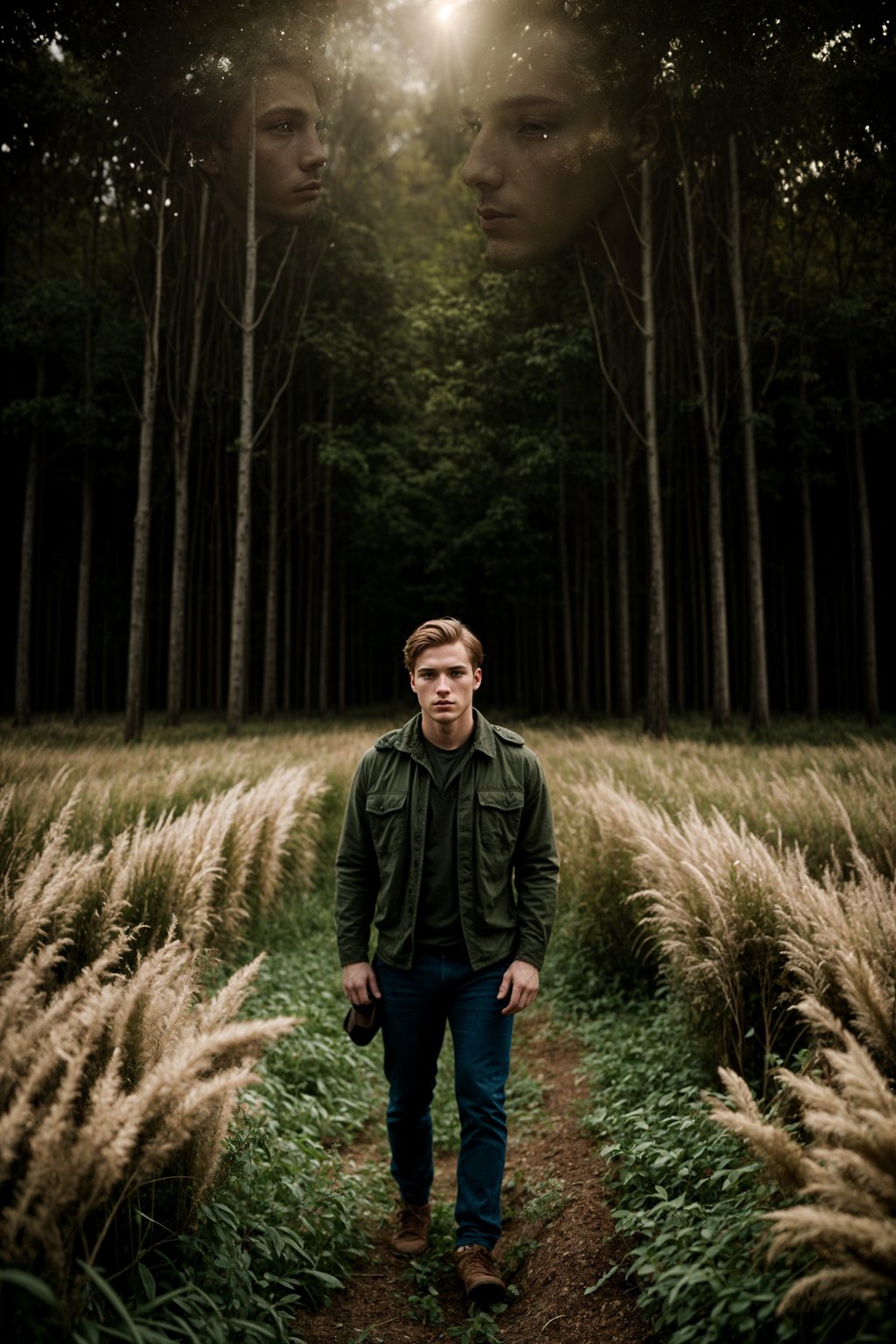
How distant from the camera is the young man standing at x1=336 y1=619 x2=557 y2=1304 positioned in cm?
307

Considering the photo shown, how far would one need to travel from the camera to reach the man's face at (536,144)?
402 centimetres

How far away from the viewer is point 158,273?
12.2 m

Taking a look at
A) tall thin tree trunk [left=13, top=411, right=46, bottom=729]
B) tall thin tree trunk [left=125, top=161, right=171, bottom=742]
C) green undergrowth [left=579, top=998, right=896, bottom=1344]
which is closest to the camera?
green undergrowth [left=579, top=998, right=896, bottom=1344]

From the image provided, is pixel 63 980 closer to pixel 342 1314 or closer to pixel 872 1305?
pixel 342 1314

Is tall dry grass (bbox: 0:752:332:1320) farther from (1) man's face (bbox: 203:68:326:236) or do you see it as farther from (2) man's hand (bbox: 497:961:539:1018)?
(1) man's face (bbox: 203:68:326:236)

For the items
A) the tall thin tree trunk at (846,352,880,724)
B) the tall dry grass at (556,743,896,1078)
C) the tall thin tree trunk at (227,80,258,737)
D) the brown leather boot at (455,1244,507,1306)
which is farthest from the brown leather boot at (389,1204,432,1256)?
the tall thin tree trunk at (846,352,880,724)

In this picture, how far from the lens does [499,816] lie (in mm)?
3193

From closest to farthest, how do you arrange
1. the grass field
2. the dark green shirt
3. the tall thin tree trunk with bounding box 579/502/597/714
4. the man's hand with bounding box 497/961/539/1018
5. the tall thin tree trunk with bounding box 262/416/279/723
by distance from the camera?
the grass field → the man's hand with bounding box 497/961/539/1018 → the dark green shirt → the tall thin tree trunk with bounding box 262/416/279/723 → the tall thin tree trunk with bounding box 579/502/597/714

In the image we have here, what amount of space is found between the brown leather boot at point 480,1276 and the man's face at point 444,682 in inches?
74.8

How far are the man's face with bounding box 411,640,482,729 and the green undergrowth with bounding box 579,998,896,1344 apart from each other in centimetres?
178

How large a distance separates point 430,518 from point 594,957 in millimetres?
24517

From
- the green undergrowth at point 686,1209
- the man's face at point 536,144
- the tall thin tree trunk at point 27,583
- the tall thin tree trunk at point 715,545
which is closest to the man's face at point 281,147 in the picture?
the man's face at point 536,144

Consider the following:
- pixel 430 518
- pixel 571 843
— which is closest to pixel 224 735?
pixel 571 843

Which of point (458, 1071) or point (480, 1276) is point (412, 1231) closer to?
point (480, 1276)
